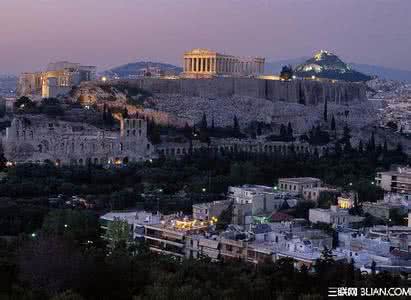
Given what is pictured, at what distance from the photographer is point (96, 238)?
66.2 ft

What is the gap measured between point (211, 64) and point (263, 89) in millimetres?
5274

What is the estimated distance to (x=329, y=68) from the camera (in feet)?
338

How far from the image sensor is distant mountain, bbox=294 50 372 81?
9736 cm

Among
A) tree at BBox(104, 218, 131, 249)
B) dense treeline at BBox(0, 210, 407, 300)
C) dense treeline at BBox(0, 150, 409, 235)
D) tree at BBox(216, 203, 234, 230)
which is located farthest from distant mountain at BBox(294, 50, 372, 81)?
dense treeline at BBox(0, 210, 407, 300)

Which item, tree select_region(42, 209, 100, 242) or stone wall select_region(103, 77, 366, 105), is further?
stone wall select_region(103, 77, 366, 105)

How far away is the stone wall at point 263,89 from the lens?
175 ft

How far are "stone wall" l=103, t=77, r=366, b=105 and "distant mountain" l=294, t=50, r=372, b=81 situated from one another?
1187 inches

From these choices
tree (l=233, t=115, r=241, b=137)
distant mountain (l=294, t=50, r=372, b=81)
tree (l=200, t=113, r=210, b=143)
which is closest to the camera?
tree (l=200, t=113, r=210, b=143)

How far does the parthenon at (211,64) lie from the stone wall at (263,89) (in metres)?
3.85

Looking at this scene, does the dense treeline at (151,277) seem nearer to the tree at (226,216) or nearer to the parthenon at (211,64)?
the tree at (226,216)

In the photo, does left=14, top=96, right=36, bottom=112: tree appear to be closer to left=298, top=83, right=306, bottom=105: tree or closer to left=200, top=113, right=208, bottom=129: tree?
left=200, top=113, right=208, bottom=129: tree

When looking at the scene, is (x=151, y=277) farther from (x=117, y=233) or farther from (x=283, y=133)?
(x=283, y=133)

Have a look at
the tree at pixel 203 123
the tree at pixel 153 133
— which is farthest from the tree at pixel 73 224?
the tree at pixel 203 123

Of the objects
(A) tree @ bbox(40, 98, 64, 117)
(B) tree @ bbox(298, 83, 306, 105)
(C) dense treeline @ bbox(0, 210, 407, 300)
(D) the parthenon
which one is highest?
(D) the parthenon
